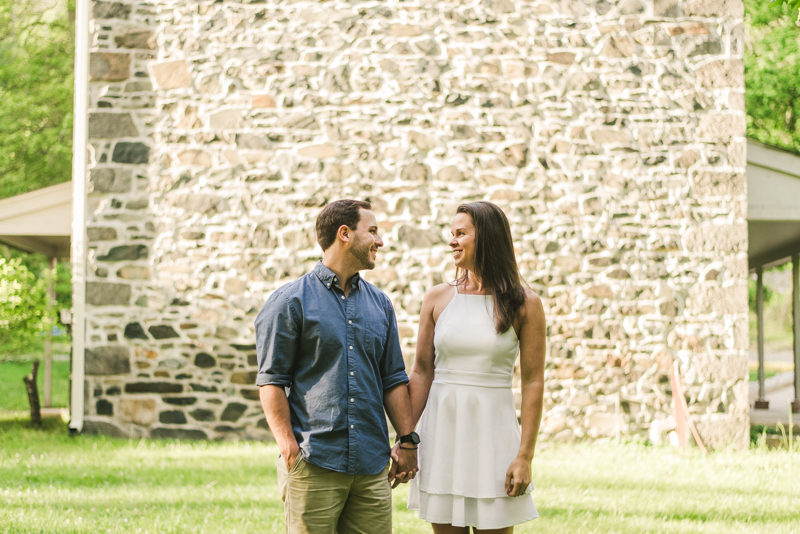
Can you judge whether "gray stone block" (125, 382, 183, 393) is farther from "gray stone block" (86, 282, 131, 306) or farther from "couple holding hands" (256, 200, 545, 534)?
"couple holding hands" (256, 200, 545, 534)

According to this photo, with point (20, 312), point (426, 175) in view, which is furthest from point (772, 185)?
point (20, 312)

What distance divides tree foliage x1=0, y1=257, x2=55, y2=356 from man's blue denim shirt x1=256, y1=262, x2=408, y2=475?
623 centimetres

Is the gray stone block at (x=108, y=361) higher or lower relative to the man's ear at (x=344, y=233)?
lower

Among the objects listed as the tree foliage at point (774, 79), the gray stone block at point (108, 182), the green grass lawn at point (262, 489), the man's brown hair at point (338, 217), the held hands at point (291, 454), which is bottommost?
the green grass lawn at point (262, 489)

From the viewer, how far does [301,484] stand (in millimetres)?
2268

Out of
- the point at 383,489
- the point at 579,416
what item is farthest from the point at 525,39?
the point at 383,489

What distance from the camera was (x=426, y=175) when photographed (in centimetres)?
690

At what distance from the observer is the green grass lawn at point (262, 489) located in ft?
13.8

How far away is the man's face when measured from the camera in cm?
245

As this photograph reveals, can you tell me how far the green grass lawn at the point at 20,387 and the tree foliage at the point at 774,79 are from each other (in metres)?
13.7

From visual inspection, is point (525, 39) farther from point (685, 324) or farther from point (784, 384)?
point (784, 384)

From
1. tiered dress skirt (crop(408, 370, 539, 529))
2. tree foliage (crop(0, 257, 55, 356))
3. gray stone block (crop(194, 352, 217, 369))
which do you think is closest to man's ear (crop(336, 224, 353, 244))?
tiered dress skirt (crop(408, 370, 539, 529))

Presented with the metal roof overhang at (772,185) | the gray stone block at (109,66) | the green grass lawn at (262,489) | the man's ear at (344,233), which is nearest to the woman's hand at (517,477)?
the man's ear at (344,233)

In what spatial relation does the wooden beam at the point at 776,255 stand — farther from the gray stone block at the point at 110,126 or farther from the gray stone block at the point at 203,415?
the gray stone block at the point at 110,126
